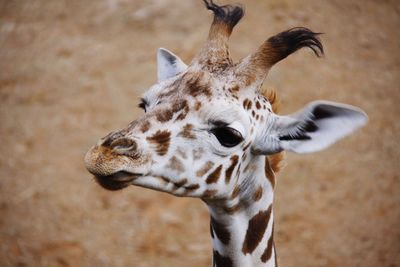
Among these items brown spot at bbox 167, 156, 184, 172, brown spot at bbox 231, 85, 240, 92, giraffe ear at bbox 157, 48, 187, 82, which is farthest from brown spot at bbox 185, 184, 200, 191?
giraffe ear at bbox 157, 48, 187, 82

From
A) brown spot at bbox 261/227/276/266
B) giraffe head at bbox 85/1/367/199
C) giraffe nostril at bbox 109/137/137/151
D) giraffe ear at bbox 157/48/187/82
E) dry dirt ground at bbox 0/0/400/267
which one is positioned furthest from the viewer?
dry dirt ground at bbox 0/0/400/267

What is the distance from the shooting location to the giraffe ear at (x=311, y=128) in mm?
3059

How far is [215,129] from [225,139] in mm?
89

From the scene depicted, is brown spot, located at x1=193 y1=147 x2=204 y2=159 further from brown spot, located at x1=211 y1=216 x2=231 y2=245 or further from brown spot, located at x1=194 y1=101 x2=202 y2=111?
brown spot, located at x1=211 y1=216 x2=231 y2=245

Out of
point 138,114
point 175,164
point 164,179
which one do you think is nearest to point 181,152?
point 175,164

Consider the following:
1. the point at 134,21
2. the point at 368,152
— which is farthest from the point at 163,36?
the point at 368,152

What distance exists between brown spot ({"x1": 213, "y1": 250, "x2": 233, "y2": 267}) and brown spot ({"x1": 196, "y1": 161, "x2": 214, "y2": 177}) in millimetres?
673

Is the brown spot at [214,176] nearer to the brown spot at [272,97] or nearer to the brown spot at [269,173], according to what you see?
the brown spot at [269,173]

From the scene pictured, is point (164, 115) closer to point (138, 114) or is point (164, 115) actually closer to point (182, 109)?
point (182, 109)

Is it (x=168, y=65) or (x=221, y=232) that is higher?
(x=168, y=65)

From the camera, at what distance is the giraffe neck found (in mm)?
3393

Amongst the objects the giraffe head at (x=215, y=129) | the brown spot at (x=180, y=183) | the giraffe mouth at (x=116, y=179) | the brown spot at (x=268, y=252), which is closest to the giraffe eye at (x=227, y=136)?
the giraffe head at (x=215, y=129)

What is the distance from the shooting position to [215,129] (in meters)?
3.11

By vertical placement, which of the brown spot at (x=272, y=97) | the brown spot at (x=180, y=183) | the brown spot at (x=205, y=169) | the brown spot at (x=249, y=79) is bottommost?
the brown spot at (x=180, y=183)
